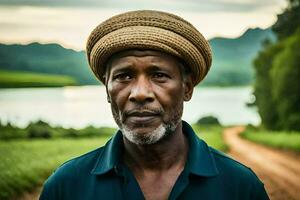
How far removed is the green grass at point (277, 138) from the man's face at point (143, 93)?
355 inches

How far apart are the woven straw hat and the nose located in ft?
0.43

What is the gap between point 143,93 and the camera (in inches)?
70.8

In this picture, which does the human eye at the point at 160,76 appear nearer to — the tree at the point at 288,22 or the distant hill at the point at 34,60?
the distant hill at the point at 34,60

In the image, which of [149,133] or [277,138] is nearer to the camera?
[149,133]

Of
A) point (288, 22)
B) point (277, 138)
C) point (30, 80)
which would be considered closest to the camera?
point (30, 80)

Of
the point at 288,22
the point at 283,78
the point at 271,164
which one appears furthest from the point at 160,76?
the point at 271,164

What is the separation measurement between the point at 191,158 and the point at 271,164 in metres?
9.35

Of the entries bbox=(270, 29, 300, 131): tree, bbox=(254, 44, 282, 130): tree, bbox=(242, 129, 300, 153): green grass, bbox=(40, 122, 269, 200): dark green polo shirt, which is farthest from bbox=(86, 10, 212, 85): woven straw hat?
bbox=(254, 44, 282, 130): tree

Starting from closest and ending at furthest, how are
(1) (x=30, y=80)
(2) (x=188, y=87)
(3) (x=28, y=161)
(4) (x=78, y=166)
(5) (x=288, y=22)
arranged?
(4) (x=78, y=166)
(2) (x=188, y=87)
(1) (x=30, y=80)
(3) (x=28, y=161)
(5) (x=288, y=22)

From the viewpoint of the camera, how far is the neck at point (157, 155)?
6.47ft

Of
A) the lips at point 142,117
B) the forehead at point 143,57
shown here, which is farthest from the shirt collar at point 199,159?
the forehead at point 143,57

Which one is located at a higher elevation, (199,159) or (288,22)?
(288,22)

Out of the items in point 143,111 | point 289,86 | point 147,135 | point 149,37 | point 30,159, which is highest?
point 149,37

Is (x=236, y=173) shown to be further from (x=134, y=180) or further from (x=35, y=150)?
(x=35, y=150)
